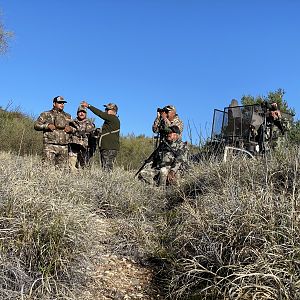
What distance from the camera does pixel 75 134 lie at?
8625 millimetres

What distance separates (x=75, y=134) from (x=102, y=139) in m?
0.54

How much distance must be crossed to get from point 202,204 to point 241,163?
4.91 feet

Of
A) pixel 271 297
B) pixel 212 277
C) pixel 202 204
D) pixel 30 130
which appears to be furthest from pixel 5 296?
pixel 30 130

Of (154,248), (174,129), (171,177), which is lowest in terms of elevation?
(154,248)

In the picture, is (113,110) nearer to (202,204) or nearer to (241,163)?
(241,163)

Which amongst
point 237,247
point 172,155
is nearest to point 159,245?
point 237,247

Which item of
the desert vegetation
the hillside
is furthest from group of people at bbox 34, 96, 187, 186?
the hillside

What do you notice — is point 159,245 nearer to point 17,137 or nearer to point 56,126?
point 56,126

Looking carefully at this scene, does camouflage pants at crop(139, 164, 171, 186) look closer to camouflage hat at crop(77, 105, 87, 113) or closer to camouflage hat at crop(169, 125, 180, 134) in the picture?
camouflage hat at crop(169, 125, 180, 134)

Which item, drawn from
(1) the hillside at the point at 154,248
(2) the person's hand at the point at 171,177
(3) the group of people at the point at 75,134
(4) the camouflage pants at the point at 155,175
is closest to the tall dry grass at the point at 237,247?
(1) the hillside at the point at 154,248

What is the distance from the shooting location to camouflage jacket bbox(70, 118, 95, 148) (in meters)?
8.62

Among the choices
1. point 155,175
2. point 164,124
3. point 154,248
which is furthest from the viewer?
point 164,124

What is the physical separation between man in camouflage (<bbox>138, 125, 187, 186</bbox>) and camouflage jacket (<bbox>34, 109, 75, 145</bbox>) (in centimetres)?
171

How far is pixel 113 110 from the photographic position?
29.4 ft
